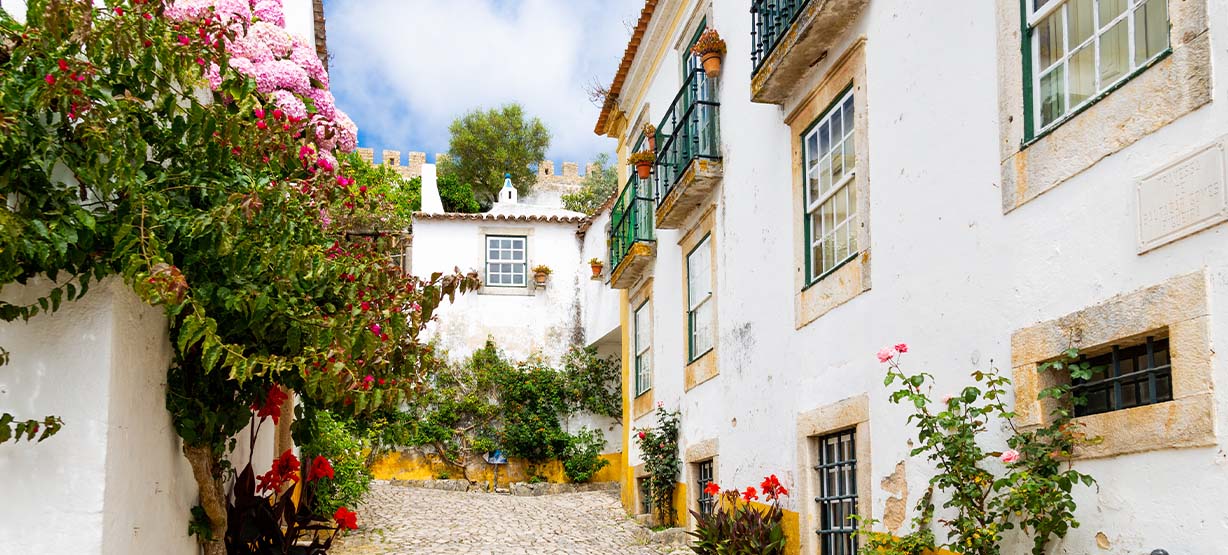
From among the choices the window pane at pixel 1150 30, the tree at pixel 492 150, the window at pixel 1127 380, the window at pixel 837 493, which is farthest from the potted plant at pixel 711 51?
the tree at pixel 492 150

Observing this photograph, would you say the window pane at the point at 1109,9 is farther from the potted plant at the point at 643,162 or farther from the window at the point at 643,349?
the window at the point at 643,349

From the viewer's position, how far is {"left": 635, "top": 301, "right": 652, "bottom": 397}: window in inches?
530

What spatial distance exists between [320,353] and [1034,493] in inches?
118

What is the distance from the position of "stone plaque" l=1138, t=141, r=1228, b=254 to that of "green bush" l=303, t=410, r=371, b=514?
7.54 m

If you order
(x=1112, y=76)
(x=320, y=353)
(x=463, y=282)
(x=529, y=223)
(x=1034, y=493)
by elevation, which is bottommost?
(x=1034, y=493)

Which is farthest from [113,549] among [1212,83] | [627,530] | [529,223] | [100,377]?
[529,223]

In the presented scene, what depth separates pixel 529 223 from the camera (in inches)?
821

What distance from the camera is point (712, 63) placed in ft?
33.3

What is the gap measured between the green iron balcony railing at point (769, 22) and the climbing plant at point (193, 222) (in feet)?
12.0

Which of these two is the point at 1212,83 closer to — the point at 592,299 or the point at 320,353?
the point at 320,353

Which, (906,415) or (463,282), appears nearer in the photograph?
(463,282)

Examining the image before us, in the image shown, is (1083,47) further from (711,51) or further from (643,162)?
(643,162)

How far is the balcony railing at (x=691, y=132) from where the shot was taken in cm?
1039

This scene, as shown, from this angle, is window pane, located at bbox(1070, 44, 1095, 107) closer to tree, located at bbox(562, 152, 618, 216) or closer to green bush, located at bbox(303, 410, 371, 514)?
green bush, located at bbox(303, 410, 371, 514)
